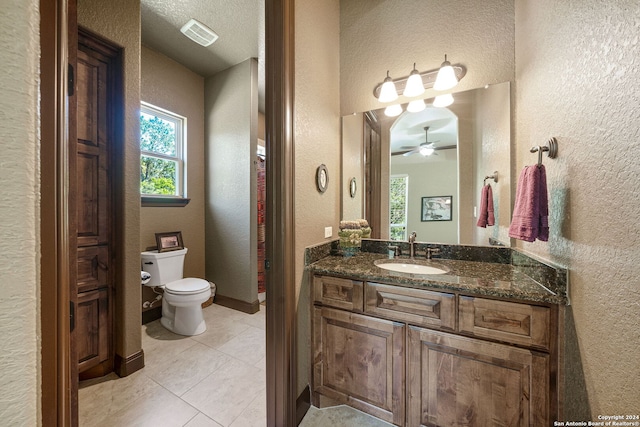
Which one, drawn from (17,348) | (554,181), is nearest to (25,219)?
(17,348)

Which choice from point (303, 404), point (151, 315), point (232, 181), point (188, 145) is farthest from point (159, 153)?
point (303, 404)

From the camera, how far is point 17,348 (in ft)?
1.17

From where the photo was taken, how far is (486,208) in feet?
5.15

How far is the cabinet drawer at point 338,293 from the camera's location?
1327 millimetres

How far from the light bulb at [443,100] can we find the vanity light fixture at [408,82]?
0.25 feet

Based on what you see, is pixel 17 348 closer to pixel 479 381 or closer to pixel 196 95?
pixel 479 381

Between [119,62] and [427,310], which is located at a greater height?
[119,62]

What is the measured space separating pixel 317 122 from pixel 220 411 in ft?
6.24

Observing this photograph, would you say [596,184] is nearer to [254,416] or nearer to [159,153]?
[254,416]

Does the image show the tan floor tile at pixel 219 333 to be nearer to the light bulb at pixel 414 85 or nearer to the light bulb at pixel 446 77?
the light bulb at pixel 414 85

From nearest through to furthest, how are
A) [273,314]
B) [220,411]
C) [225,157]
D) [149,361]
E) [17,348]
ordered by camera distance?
[17,348] → [273,314] → [220,411] → [149,361] → [225,157]

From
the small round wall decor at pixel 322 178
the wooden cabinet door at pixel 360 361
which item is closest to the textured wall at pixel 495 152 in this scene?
the wooden cabinet door at pixel 360 361

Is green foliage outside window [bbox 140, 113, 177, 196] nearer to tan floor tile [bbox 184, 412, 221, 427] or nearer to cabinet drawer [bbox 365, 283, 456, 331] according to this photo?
tan floor tile [bbox 184, 412, 221, 427]

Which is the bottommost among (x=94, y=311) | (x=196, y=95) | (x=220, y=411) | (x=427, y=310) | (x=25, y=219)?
(x=220, y=411)
